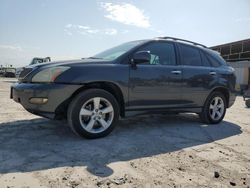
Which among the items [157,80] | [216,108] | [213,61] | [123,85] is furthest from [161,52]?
[216,108]

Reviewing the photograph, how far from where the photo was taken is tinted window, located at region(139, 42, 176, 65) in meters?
5.36

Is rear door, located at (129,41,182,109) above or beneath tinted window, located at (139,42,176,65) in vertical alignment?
beneath

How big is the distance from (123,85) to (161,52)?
1.22 meters

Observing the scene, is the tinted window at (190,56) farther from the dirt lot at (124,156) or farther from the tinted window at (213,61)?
the dirt lot at (124,156)

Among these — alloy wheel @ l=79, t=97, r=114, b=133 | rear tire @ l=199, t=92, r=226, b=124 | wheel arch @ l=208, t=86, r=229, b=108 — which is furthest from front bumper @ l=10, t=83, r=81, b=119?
wheel arch @ l=208, t=86, r=229, b=108

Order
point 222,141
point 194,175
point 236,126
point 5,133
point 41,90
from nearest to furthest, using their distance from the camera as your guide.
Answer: point 194,175 → point 41,90 → point 5,133 → point 222,141 → point 236,126

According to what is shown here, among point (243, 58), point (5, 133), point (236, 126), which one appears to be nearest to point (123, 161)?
point (5, 133)

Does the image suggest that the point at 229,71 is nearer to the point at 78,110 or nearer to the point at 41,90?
the point at 78,110

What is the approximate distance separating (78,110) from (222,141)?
2451mm

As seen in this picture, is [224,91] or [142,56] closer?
[142,56]

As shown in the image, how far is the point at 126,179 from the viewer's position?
3082 millimetres

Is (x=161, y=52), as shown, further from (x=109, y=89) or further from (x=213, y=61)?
(x=213, y=61)

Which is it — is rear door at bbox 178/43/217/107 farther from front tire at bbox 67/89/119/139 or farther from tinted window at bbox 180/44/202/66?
front tire at bbox 67/89/119/139

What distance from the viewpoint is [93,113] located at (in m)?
4.55
